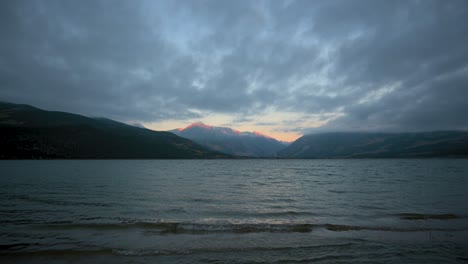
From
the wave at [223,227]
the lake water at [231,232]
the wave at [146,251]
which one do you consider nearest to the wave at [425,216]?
the lake water at [231,232]

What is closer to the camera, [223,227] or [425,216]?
[223,227]

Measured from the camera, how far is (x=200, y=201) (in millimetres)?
29578

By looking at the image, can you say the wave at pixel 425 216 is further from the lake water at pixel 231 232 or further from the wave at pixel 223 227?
the wave at pixel 223 227

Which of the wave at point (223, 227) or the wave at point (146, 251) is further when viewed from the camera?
the wave at point (223, 227)

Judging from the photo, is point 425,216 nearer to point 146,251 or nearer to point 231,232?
point 231,232

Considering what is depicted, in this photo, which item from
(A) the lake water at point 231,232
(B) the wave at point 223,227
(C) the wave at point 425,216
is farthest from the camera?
(C) the wave at point 425,216

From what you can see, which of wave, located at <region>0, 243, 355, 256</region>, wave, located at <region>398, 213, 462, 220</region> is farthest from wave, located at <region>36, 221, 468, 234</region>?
wave, located at <region>398, 213, 462, 220</region>

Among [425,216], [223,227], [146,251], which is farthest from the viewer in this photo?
[425,216]

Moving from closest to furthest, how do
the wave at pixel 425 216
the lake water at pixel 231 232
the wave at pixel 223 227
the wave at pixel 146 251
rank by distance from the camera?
the lake water at pixel 231 232 < the wave at pixel 146 251 < the wave at pixel 223 227 < the wave at pixel 425 216

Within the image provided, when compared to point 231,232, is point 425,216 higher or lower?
higher

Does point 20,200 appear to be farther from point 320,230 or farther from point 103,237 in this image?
point 320,230

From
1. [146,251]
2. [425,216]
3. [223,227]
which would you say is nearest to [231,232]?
[223,227]

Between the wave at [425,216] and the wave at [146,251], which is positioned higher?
the wave at [425,216]

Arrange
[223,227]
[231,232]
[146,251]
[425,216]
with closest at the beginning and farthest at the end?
1. [146,251]
2. [231,232]
3. [223,227]
4. [425,216]
